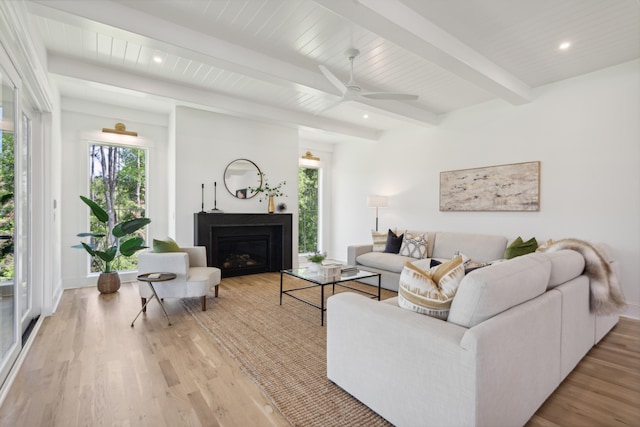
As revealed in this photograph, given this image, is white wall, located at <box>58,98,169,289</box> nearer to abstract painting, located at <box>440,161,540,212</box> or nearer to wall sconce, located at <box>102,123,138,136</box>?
wall sconce, located at <box>102,123,138,136</box>

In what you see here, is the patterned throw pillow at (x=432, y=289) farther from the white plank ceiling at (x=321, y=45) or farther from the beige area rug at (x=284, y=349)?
the white plank ceiling at (x=321, y=45)

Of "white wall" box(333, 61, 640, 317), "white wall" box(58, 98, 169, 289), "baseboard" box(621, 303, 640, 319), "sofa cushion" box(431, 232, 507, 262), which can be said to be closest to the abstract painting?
"white wall" box(333, 61, 640, 317)

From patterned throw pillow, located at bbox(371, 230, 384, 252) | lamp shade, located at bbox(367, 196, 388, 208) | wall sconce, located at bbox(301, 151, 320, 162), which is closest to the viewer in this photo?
patterned throw pillow, located at bbox(371, 230, 384, 252)

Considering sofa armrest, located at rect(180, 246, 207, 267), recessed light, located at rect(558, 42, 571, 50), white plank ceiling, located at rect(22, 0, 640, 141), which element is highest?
recessed light, located at rect(558, 42, 571, 50)

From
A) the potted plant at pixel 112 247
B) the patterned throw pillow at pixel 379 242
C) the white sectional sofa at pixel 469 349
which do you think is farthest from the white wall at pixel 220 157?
the white sectional sofa at pixel 469 349

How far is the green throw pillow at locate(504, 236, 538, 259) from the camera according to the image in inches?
151

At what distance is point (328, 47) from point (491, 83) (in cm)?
192

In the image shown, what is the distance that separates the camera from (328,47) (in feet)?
10.5

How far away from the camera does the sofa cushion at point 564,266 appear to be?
206cm

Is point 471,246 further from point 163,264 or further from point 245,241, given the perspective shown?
point 163,264

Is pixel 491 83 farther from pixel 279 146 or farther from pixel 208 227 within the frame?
pixel 208 227

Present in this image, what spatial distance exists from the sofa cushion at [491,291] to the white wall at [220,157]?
14.1 ft

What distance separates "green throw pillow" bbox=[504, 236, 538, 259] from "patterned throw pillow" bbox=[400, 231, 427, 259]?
114 centimetres

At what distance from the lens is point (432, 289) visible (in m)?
1.75
